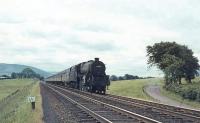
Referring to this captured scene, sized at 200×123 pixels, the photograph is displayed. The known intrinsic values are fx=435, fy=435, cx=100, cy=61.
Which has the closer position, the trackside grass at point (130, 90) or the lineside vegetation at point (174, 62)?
the trackside grass at point (130, 90)

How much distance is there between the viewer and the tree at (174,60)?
232 ft

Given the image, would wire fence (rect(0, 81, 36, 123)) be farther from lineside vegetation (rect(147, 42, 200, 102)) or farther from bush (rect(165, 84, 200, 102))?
lineside vegetation (rect(147, 42, 200, 102))

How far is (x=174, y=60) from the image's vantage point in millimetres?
73000

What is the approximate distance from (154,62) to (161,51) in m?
2.82

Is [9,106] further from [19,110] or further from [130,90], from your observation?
[130,90]

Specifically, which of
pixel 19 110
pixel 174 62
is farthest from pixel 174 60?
pixel 19 110

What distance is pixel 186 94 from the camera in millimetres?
48188

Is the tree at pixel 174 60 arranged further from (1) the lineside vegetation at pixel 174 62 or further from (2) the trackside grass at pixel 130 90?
(2) the trackside grass at pixel 130 90

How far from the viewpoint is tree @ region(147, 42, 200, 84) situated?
70688 millimetres

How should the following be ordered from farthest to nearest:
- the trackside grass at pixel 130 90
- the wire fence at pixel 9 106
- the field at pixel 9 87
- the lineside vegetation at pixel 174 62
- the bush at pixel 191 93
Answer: the field at pixel 9 87
the lineside vegetation at pixel 174 62
the trackside grass at pixel 130 90
the bush at pixel 191 93
the wire fence at pixel 9 106

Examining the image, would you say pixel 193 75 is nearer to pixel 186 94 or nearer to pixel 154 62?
pixel 154 62

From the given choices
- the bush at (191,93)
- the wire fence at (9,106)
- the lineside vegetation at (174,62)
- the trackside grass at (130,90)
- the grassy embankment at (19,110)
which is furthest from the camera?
the lineside vegetation at (174,62)

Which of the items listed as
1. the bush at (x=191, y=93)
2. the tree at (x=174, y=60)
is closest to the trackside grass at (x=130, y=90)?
the bush at (x=191, y=93)

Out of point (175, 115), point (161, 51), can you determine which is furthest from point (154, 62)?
point (175, 115)
